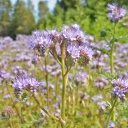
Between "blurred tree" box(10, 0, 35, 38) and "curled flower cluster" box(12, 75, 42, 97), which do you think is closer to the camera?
"curled flower cluster" box(12, 75, 42, 97)

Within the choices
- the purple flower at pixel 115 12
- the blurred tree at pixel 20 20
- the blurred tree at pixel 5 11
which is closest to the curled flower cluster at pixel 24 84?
the purple flower at pixel 115 12

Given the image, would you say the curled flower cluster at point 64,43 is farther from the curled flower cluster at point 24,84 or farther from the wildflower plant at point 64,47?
the curled flower cluster at point 24,84

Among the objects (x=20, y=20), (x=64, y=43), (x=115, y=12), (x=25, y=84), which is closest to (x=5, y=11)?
(x=20, y=20)

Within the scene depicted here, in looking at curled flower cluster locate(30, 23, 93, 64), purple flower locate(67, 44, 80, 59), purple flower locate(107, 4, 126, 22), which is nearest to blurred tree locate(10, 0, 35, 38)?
purple flower locate(107, 4, 126, 22)

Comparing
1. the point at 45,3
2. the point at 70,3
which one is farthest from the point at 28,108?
the point at 45,3

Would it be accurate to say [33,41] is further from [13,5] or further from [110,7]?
[13,5]

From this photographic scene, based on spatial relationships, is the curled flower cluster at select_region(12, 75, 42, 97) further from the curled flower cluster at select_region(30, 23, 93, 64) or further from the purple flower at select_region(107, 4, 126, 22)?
the purple flower at select_region(107, 4, 126, 22)

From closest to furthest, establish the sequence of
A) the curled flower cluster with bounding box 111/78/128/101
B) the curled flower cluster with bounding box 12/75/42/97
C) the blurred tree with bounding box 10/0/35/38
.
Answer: the curled flower cluster with bounding box 12/75/42/97 → the curled flower cluster with bounding box 111/78/128/101 → the blurred tree with bounding box 10/0/35/38
